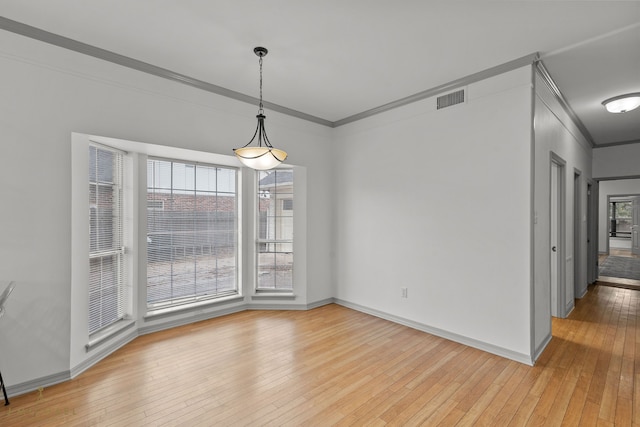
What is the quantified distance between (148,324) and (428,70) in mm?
4487

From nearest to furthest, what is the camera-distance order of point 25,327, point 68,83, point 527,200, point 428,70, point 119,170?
point 25,327
point 68,83
point 527,200
point 428,70
point 119,170

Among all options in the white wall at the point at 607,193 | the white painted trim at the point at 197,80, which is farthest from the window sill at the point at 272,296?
the white wall at the point at 607,193

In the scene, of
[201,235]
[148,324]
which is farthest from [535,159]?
[148,324]

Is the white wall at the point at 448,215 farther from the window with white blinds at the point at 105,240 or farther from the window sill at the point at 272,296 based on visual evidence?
the window with white blinds at the point at 105,240

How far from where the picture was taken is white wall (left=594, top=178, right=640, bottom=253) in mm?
9701

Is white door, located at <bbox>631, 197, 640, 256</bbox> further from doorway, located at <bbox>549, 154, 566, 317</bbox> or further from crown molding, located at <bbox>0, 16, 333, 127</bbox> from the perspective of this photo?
crown molding, located at <bbox>0, 16, 333, 127</bbox>

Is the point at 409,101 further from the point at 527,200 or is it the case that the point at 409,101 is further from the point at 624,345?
the point at 624,345

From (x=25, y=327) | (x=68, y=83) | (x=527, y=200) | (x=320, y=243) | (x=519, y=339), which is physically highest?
(x=68, y=83)

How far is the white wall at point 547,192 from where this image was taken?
10.5ft

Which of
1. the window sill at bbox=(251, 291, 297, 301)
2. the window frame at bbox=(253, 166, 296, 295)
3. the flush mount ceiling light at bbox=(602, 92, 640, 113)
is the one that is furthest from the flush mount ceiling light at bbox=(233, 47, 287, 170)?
the flush mount ceiling light at bbox=(602, 92, 640, 113)

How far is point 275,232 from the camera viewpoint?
4.86m

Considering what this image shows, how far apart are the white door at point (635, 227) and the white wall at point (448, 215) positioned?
11.5m

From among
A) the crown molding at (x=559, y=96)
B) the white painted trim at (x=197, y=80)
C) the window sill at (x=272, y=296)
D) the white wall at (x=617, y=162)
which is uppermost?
the white painted trim at (x=197, y=80)

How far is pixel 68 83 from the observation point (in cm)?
279
